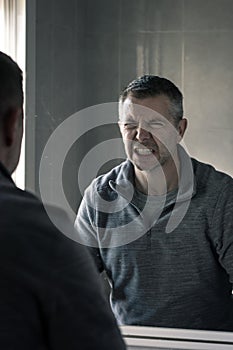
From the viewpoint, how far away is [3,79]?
764 millimetres

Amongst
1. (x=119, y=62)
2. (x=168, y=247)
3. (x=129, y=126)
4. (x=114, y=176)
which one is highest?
(x=119, y=62)

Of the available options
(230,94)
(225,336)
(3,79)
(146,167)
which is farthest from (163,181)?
(3,79)

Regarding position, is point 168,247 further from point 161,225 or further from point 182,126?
point 182,126

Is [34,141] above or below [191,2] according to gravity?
below

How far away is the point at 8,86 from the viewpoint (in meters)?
0.77

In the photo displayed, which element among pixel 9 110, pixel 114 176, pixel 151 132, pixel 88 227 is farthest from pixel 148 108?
pixel 9 110

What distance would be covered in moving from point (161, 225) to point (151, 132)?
190mm

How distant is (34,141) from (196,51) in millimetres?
402

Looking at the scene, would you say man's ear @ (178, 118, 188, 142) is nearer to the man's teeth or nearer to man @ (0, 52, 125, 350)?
the man's teeth

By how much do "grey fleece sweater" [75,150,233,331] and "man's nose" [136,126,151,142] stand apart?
0.07m

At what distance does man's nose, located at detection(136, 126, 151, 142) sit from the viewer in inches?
61.0

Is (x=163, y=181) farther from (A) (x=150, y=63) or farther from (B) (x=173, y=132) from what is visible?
(A) (x=150, y=63)

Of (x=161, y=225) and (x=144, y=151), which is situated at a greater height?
(x=144, y=151)

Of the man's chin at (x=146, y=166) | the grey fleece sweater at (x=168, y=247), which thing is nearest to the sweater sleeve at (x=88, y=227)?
the grey fleece sweater at (x=168, y=247)
